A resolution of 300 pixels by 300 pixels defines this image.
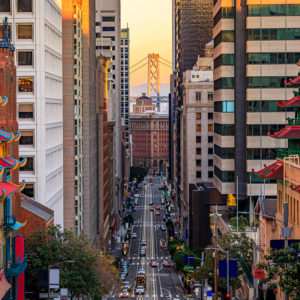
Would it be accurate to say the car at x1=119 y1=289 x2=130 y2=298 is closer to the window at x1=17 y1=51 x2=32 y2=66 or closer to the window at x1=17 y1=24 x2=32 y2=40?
the window at x1=17 y1=51 x2=32 y2=66

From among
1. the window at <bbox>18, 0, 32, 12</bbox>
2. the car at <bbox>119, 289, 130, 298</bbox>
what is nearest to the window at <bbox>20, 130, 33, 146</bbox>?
the window at <bbox>18, 0, 32, 12</bbox>

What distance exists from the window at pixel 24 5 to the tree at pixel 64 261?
2322 centimetres

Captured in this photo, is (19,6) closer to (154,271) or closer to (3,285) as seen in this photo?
(3,285)

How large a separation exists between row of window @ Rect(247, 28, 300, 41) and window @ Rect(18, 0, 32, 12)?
3999 centimetres

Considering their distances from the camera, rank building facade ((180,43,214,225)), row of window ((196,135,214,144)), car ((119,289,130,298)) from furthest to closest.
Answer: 1. row of window ((196,135,214,144))
2. building facade ((180,43,214,225))
3. car ((119,289,130,298))

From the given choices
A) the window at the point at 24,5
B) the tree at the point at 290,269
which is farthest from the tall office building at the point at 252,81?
the tree at the point at 290,269

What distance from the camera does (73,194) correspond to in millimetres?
97562

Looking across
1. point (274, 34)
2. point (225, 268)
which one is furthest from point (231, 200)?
point (225, 268)

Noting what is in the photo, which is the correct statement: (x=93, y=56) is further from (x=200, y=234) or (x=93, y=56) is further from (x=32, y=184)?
(x=32, y=184)

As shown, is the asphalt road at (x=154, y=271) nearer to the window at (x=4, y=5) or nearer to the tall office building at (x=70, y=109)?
the tall office building at (x=70, y=109)

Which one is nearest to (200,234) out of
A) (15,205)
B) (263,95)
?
(263,95)

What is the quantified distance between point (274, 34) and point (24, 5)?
42.3 m

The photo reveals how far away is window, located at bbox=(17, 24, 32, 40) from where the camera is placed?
75438mm

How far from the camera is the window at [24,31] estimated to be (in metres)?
75.4
